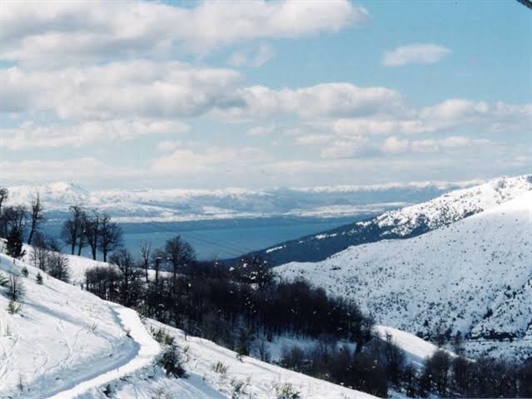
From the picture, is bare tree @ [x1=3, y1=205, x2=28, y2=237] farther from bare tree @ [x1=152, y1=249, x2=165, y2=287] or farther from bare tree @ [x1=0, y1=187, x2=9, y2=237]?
bare tree @ [x1=152, y1=249, x2=165, y2=287]

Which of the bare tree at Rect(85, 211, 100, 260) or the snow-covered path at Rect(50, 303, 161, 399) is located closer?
the snow-covered path at Rect(50, 303, 161, 399)

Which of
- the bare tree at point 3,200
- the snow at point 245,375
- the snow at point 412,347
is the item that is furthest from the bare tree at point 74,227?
the snow at point 245,375

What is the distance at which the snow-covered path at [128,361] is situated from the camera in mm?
15709

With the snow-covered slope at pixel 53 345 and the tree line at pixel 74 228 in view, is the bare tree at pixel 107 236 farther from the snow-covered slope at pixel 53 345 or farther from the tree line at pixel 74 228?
the snow-covered slope at pixel 53 345

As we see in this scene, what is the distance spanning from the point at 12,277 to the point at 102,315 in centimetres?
463

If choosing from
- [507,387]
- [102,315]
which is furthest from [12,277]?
[507,387]

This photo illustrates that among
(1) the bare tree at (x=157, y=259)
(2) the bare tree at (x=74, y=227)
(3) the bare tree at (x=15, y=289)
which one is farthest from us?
(1) the bare tree at (x=157, y=259)

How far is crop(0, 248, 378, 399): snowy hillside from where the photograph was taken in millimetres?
16062

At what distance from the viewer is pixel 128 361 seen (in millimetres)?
19438

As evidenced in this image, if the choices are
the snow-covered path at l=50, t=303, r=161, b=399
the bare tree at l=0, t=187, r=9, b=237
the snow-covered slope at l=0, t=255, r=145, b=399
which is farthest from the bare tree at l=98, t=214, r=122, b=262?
the snow-covered slope at l=0, t=255, r=145, b=399

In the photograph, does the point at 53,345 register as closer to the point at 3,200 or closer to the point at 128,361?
the point at 128,361

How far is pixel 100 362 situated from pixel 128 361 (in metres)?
1.03

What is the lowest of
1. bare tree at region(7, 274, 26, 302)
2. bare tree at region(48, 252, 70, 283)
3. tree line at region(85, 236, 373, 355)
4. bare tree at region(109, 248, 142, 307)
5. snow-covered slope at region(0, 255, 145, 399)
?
tree line at region(85, 236, 373, 355)

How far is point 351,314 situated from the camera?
121 metres
